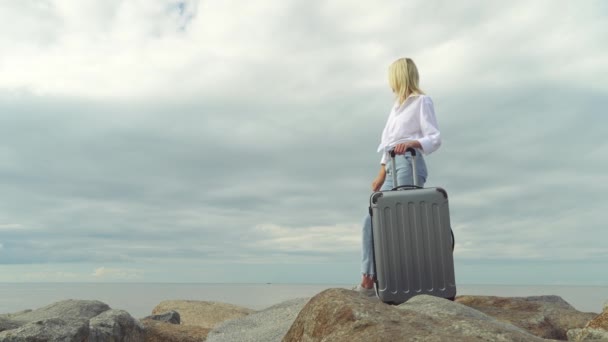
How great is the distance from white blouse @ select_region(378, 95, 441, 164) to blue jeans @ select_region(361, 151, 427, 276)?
0.17 meters

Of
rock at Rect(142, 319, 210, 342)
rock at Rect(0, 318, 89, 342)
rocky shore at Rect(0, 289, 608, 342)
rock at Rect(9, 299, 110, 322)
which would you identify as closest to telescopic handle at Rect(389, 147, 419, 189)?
rocky shore at Rect(0, 289, 608, 342)

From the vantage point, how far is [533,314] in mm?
6781

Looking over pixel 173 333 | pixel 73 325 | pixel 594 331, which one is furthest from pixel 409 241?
pixel 173 333

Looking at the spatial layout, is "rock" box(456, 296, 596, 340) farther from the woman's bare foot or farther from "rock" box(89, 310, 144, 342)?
"rock" box(89, 310, 144, 342)

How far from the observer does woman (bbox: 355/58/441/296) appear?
19.1ft

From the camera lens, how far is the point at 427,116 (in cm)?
590

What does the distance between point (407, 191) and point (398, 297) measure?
102 centimetres

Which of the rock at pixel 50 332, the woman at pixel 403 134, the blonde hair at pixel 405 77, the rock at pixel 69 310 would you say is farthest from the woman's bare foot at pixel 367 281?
the rock at pixel 69 310

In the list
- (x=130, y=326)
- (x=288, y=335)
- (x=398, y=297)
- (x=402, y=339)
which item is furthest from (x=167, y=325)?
(x=402, y=339)

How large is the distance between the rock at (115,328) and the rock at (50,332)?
33 cm

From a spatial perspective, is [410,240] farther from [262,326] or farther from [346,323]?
[346,323]

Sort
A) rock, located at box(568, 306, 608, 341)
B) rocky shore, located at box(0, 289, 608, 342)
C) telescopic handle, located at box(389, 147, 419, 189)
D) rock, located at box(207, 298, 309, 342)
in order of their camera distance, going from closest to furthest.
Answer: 1. rocky shore, located at box(0, 289, 608, 342)
2. rock, located at box(207, 298, 309, 342)
3. rock, located at box(568, 306, 608, 341)
4. telescopic handle, located at box(389, 147, 419, 189)

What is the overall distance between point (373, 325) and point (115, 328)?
4.61 meters

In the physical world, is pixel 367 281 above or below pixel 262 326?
above
